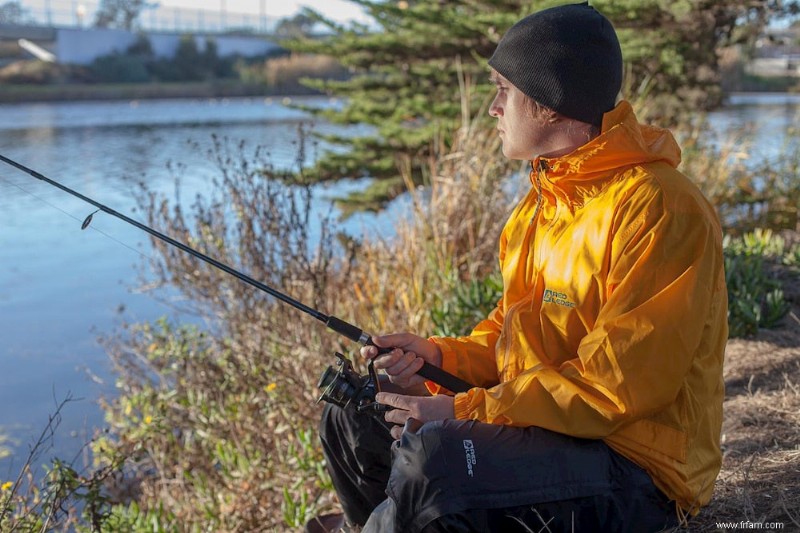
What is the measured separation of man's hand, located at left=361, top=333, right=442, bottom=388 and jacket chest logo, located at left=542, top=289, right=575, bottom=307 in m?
0.43

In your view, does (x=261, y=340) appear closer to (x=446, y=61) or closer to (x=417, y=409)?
(x=417, y=409)

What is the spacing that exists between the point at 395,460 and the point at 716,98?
29.1 ft

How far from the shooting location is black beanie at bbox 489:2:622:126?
7.66ft

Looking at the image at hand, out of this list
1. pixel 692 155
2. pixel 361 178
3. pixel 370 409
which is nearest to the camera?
pixel 370 409

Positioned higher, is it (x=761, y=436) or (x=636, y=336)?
(x=636, y=336)

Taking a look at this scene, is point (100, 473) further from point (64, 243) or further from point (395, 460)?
point (64, 243)

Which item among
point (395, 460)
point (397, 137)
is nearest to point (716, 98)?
point (397, 137)

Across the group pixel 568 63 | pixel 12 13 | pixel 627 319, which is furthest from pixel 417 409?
pixel 12 13

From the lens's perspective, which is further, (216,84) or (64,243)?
(216,84)

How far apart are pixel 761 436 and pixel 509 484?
1647 millimetres

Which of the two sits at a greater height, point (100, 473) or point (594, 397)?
point (594, 397)

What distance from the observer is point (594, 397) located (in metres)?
2.02

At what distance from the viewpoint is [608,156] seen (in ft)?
7.32

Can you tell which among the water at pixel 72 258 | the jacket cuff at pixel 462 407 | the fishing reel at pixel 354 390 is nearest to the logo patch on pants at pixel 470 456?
the jacket cuff at pixel 462 407
